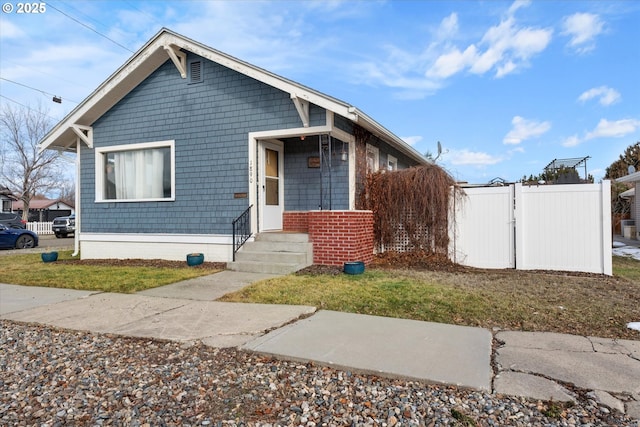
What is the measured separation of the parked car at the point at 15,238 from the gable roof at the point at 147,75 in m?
7.66

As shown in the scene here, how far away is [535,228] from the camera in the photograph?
7793mm

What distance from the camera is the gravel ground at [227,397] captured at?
2.50 meters

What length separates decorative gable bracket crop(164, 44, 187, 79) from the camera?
953 centimetres

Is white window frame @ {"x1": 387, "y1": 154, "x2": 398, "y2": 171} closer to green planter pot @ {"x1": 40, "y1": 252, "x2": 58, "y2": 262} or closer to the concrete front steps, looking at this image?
the concrete front steps

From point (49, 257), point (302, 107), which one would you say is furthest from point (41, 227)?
point (302, 107)

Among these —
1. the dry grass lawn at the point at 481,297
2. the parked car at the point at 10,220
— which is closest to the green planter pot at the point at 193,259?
the dry grass lawn at the point at 481,297

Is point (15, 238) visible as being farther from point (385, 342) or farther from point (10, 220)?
point (385, 342)

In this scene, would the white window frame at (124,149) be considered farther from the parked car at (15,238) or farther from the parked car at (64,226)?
the parked car at (64,226)

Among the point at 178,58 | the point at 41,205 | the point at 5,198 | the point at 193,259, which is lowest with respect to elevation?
the point at 193,259

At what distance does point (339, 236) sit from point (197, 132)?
179 inches

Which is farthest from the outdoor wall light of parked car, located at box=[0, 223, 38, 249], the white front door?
parked car, located at box=[0, 223, 38, 249]

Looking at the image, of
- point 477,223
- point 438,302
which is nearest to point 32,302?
point 438,302

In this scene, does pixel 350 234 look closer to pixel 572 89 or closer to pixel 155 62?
pixel 155 62

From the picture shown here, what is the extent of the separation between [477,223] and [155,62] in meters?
8.68
